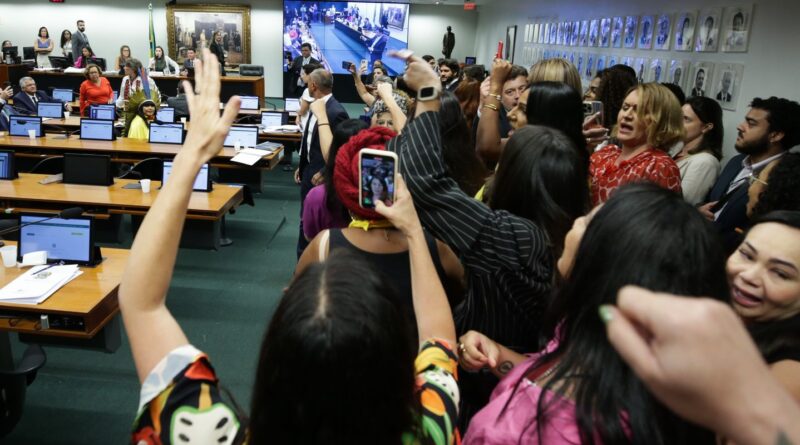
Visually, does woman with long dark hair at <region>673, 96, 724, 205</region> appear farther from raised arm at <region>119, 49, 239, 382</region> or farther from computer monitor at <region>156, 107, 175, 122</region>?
computer monitor at <region>156, 107, 175, 122</region>

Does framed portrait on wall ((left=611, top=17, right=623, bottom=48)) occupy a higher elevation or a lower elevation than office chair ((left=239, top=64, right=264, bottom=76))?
higher

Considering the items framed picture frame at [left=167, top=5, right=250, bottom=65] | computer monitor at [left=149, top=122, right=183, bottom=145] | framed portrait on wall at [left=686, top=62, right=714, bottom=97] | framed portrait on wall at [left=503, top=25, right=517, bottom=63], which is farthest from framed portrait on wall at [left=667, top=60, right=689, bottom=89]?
framed picture frame at [left=167, top=5, right=250, bottom=65]

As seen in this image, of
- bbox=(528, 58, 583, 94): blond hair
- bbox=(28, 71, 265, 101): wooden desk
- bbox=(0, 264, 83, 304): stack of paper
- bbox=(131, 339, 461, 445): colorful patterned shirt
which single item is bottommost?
bbox=(0, 264, 83, 304): stack of paper

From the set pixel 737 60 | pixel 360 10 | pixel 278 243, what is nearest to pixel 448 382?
pixel 737 60

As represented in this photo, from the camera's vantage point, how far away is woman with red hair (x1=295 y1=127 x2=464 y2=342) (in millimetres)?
1418

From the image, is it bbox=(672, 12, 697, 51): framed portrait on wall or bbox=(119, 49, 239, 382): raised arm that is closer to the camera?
bbox=(119, 49, 239, 382): raised arm

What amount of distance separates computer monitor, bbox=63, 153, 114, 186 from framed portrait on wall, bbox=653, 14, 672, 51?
543cm

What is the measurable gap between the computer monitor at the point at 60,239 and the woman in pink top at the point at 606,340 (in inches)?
108

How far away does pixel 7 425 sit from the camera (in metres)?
2.18

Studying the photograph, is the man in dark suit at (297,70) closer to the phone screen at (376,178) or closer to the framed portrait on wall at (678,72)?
the framed portrait on wall at (678,72)

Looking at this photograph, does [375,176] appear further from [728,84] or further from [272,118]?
[272,118]

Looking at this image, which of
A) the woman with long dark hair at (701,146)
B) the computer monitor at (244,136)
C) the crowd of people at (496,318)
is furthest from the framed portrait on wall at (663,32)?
the computer monitor at (244,136)

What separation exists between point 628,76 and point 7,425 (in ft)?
13.3

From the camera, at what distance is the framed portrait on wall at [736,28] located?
3911 millimetres
